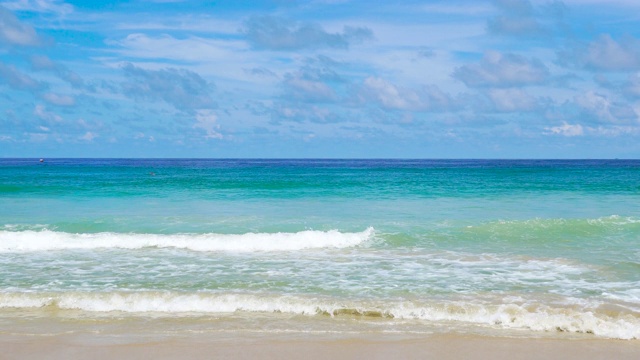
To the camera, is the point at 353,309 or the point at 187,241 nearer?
the point at 353,309

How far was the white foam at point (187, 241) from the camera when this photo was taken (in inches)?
633

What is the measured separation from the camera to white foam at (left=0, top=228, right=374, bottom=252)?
16.1 metres

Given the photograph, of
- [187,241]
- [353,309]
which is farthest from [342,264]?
[187,241]

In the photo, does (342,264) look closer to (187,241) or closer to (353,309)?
(353,309)

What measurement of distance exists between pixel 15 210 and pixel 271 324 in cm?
2242

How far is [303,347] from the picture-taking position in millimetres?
7512

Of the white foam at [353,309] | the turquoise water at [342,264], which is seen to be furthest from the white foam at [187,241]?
the white foam at [353,309]

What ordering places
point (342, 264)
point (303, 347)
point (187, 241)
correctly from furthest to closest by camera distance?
point (187, 241), point (342, 264), point (303, 347)

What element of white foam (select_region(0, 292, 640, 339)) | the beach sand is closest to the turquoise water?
white foam (select_region(0, 292, 640, 339))

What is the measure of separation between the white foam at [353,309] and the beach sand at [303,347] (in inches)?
23.5

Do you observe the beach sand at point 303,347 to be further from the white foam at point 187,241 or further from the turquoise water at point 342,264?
the white foam at point 187,241

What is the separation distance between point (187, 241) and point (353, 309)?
8.69m

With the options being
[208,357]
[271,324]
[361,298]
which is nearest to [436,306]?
[361,298]

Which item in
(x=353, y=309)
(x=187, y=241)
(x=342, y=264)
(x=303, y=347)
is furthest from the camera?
(x=187, y=241)
